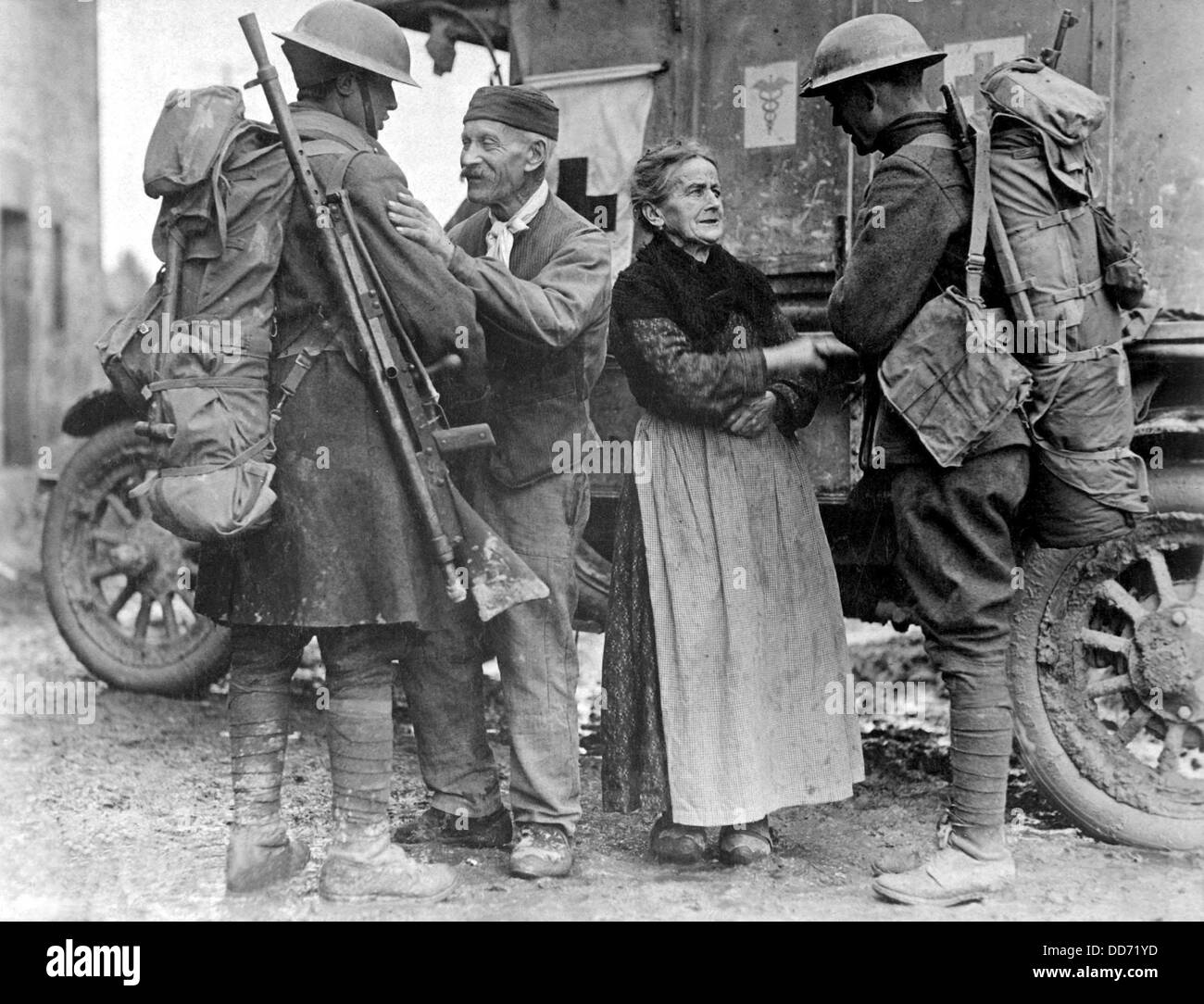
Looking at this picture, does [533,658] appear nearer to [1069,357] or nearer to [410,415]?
[410,415]

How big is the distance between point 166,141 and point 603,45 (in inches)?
93.8

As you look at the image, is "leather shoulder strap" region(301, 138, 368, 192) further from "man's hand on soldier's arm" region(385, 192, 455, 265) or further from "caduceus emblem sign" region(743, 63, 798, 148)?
"caduceus emblem sign" region(743, 63, 798, 148)

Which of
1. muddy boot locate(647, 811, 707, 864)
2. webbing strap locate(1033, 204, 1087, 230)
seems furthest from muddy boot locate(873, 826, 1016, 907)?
webbing strap locate(1033, 204, 1087, 230)

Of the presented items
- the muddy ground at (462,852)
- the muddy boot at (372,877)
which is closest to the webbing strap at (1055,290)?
the muddy ground at (462,852)

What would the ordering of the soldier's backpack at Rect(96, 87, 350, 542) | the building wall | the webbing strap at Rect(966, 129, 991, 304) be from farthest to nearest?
the building wall, the webbing strap at Rect(966, 129, 991, 304), the soldier's backpack at Rect(96, 87, 350, 542)

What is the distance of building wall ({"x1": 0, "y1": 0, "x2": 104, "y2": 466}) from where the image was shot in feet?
29.8

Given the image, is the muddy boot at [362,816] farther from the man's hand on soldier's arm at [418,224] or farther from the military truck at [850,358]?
the man's hand on soldier's arm at [418,224]

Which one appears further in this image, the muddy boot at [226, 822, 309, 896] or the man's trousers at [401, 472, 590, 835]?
the man's trousers at [401, 472, 590, 835]

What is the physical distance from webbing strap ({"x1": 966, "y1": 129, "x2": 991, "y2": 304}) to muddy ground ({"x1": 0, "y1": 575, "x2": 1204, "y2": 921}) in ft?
Answer: 5.14

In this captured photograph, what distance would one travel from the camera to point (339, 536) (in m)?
3.11

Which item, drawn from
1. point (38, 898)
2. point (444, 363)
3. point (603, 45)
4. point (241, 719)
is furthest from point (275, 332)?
point (603, 45)

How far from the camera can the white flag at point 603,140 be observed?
482 centimetres

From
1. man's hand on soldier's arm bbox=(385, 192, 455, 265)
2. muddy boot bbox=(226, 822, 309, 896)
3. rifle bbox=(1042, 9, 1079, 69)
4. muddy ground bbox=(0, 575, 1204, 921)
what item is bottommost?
muddy ground bbox=(0, 575, 1204, 921)

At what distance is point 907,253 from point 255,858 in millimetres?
2259
